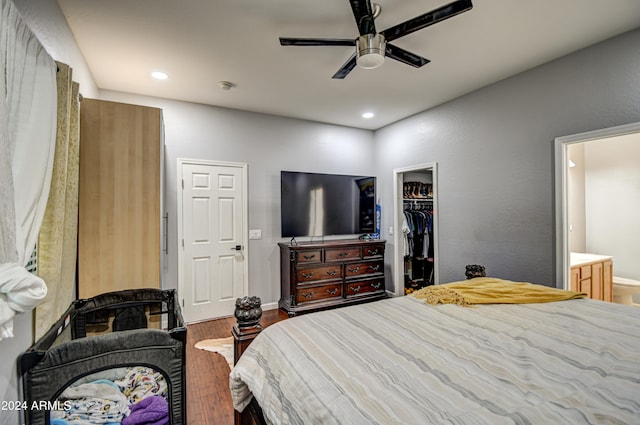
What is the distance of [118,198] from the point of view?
2068 mm

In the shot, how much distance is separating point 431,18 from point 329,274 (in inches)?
125

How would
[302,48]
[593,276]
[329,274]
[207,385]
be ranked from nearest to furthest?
[207,385]
[302,48]
[593,276]
[329,274]

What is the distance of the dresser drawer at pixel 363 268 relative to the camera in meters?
4.23

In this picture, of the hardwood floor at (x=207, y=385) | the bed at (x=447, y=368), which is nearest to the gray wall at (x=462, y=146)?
the hardwood floor at (x=207, y=385)

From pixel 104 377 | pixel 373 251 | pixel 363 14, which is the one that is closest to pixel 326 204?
pixel 373 251

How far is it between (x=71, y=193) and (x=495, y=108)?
Result: 3902 mm

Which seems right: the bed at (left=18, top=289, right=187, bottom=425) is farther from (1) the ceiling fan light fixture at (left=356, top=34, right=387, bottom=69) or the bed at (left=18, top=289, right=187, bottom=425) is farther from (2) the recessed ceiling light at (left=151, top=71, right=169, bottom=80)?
(2) the recessed ceiling light at (left=151, top=71, right=169, bottom=80)

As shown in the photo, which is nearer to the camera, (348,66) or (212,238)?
(348,66)

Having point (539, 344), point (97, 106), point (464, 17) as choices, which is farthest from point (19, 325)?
point (464, 17)

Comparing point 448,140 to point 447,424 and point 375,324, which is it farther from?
point 447,424

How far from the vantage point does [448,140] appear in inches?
149

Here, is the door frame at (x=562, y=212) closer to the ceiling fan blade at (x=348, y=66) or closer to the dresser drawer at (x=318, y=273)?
the ceiling fan blade at (x=348, y=66)

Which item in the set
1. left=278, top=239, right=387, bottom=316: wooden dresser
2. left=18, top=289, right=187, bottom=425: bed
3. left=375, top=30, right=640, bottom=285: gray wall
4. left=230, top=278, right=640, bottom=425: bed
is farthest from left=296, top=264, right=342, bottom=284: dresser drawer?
left=18, top=289, right=187, bottom=425: bed

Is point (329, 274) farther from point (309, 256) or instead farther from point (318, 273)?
point (309, 256)
